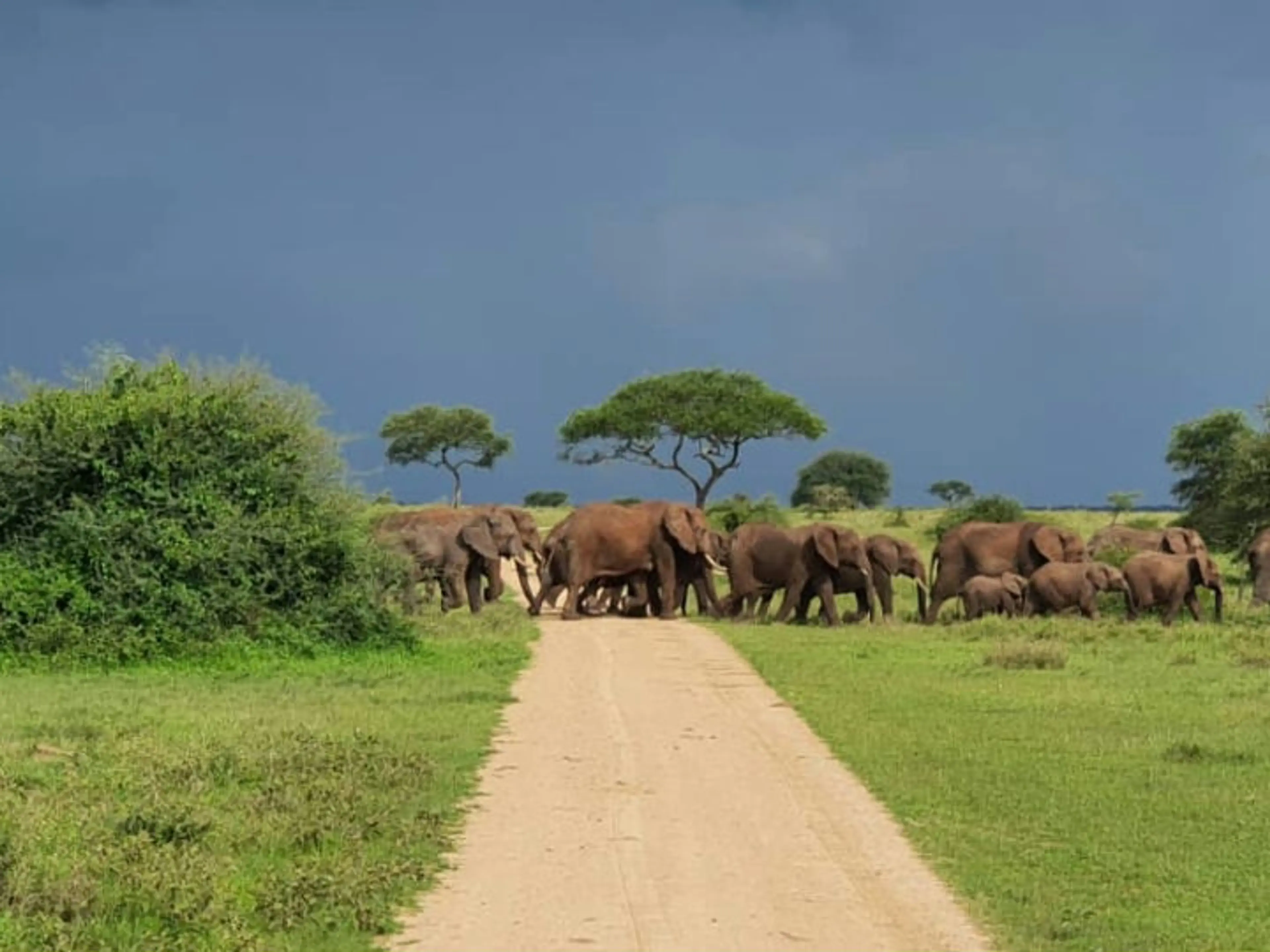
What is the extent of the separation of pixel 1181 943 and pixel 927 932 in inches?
50.3

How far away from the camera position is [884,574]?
32.9 metres

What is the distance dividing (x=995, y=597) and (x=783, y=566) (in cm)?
423

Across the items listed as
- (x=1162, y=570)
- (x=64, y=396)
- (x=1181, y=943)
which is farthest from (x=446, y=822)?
(x=1162, y=570)

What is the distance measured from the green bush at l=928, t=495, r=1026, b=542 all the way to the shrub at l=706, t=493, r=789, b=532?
19.2ft

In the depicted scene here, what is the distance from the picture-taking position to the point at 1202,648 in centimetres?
2489

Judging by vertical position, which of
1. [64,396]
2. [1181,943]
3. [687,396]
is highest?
[687,396]

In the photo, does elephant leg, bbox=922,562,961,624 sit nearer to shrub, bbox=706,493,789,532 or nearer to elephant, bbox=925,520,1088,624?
elephant, bbox=925,520,1088,624

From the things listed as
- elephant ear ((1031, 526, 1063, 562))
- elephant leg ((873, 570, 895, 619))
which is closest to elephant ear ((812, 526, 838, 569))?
elephant leg ((873, 570, 895, 619))

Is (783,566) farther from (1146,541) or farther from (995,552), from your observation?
(1146,541)

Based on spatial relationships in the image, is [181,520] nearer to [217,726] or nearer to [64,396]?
[64,396]

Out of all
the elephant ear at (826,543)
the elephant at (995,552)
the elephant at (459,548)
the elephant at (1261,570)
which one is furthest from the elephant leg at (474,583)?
the elephant at (1261,570)

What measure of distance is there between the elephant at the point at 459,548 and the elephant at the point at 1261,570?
15.4 m

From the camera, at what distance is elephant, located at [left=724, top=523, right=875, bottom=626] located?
102 feet

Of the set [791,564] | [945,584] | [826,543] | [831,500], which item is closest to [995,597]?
[945,584]
